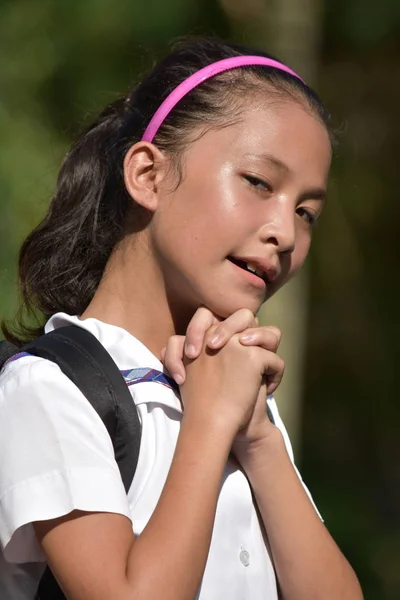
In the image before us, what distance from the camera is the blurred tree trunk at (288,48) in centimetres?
479

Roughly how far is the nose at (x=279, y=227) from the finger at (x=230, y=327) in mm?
141

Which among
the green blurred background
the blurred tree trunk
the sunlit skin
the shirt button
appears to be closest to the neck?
the sunlit skin

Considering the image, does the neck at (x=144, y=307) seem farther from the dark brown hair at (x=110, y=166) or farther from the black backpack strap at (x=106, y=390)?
the black backpack strap at (x=106, y=390)

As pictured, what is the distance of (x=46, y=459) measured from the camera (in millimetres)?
1543

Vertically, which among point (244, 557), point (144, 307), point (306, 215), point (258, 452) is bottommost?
point (244, 557)

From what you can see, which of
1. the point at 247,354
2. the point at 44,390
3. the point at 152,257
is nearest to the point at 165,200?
the point at 152,257

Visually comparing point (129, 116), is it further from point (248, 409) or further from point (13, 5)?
point (13, 5)

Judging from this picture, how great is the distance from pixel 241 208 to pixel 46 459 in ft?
1.90

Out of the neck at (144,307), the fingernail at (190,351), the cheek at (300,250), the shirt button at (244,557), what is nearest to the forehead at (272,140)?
the cheek at (300,250)

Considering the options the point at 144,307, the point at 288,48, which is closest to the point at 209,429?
the point at 144,307

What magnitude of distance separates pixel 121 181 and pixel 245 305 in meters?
0.43

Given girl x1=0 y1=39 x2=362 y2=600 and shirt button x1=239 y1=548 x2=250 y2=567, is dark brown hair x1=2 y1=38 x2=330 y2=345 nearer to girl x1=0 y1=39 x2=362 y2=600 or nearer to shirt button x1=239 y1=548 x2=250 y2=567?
girl x1=0 y1=39 x2=362 y2=600

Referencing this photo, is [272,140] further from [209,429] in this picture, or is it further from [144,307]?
[209,429]

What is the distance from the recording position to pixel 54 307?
6.91ft
